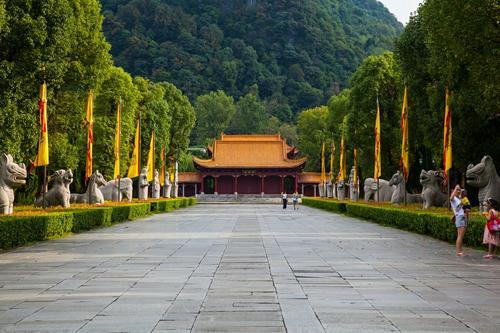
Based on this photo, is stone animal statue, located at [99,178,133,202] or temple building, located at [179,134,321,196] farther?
temple building, located at [179,134,321,196]

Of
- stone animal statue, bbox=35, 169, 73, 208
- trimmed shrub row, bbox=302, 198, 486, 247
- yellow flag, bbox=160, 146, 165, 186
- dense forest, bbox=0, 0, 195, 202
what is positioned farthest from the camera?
yellow flag, bbox=160, 146, 165, 186

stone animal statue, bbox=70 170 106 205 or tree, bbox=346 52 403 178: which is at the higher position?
tree, bbox=346 52 403 178

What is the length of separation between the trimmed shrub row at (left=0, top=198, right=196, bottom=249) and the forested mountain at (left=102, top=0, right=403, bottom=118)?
95034 mm

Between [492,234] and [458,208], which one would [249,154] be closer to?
[458,208]

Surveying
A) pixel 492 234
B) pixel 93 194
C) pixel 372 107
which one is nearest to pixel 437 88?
pixel 492 234

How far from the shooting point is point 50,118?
31.0m

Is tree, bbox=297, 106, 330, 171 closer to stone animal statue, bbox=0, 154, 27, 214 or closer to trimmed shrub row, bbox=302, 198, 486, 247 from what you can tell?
trimmed shrub row, bbox=302, 198, 486, 247

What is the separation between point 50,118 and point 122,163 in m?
12.1

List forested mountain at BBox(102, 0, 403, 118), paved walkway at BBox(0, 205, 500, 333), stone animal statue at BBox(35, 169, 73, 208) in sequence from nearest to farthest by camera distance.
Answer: paved walkway at BBox(0, 205, 500, 333) → stone animal statue at BBox(35, 169, 73, 208) → forested mountain at BBox(102, 0, 403, 118)

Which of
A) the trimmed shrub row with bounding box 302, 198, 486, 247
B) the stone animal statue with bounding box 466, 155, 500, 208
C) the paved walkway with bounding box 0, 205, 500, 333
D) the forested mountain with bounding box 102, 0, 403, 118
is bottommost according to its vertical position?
the paved walkway with bounding box 0, 205, 500, 333

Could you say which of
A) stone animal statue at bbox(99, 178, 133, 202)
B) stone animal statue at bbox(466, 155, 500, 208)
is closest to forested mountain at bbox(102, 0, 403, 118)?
stone animal statue at bbox(99, 178, 133, 202)

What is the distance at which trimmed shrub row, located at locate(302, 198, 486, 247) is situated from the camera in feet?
52.9

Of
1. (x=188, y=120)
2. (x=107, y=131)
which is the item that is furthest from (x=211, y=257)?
(x=188, y=120)

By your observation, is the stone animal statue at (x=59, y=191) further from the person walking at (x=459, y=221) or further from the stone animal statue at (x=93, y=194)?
the person walking at (x=459, y=221)
